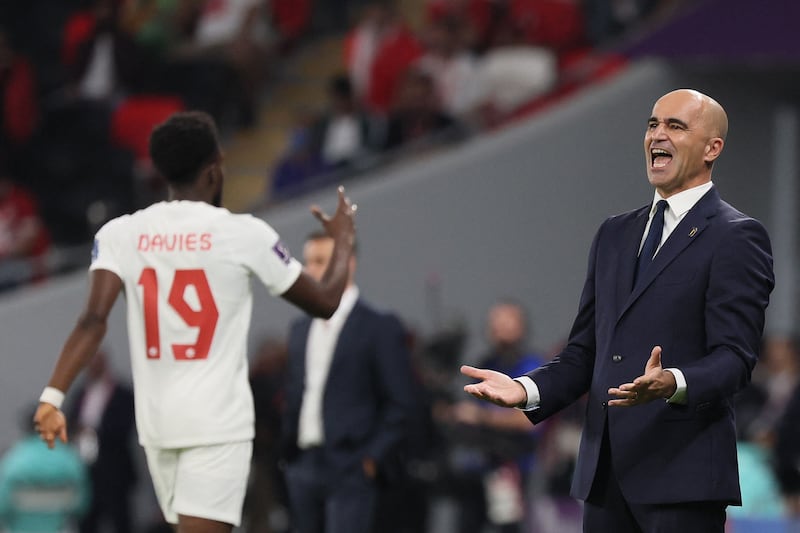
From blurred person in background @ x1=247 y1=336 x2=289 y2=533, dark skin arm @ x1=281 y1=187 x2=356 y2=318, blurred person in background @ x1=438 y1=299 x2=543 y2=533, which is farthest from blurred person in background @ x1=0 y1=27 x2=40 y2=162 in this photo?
dark skin arm @ x1=281 y1=187 x2=356 y2=318

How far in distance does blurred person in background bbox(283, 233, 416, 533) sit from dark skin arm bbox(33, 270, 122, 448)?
202cm

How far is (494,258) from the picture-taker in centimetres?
1435

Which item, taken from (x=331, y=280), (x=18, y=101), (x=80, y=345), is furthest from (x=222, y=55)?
(x=80, y=345)

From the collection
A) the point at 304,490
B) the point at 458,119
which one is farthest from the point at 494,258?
the point at 304,490

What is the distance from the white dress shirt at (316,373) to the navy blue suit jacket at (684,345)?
2.81 meters

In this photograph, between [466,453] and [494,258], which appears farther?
[494,258]

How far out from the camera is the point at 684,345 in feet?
16.1

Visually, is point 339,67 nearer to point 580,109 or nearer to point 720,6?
point 580,109

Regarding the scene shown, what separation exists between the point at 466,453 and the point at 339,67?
6.35 m

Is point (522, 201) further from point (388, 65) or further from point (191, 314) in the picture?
point (191, 314)

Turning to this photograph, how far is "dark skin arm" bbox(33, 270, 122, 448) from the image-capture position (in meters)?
5.70

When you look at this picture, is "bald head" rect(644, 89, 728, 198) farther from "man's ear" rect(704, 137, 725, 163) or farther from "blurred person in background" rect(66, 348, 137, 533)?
"blurred person in background" rect(66, 348, 137, 533)

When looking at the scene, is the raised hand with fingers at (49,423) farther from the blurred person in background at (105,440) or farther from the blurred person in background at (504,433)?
the blurred person in background at (105,440)

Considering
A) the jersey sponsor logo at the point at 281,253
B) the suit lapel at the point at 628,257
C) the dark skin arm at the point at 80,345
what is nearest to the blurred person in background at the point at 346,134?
the jersey sponsor logo at the point at 281,253
